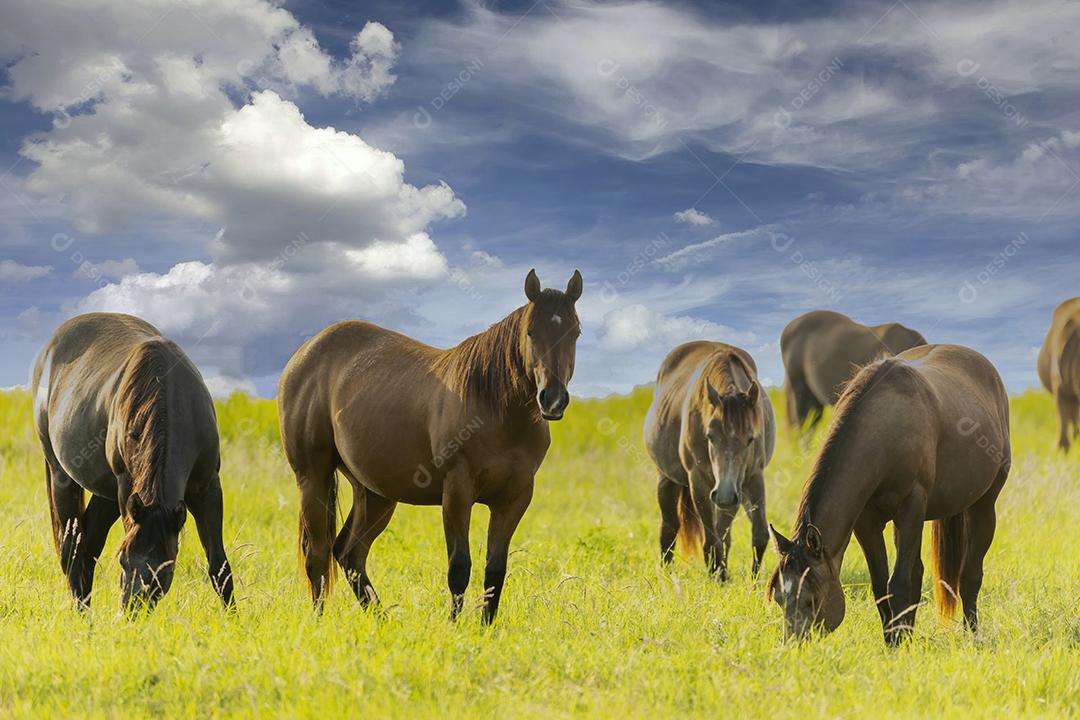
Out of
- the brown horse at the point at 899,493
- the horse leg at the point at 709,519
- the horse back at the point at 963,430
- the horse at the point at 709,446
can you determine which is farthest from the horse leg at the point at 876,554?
the horse leg at the point at 709,519

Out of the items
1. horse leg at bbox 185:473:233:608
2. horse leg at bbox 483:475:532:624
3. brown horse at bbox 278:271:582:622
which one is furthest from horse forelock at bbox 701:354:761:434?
horse leg at bbox 185:473:233:608

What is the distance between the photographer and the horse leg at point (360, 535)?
618cm

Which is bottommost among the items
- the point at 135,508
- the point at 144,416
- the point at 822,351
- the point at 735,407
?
the point at 135,508

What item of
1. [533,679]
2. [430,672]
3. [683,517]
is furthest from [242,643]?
[683,517]

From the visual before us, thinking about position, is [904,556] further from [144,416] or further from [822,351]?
[822,351]

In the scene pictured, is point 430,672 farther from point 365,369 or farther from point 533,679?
point 365,369

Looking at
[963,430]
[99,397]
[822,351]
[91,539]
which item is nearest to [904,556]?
[963,430]

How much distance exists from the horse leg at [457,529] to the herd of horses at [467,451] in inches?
0.5

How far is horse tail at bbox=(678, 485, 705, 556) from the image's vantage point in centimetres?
805

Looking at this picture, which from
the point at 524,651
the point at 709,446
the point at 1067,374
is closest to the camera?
the point at 524,651

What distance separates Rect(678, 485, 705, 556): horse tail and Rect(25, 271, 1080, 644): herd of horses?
57 centimetres

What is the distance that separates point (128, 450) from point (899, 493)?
4497 millimetres

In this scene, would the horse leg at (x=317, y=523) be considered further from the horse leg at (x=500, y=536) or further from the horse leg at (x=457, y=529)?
the horse leg at (x=500, y=536)

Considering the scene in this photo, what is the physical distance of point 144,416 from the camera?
5.45 meters
